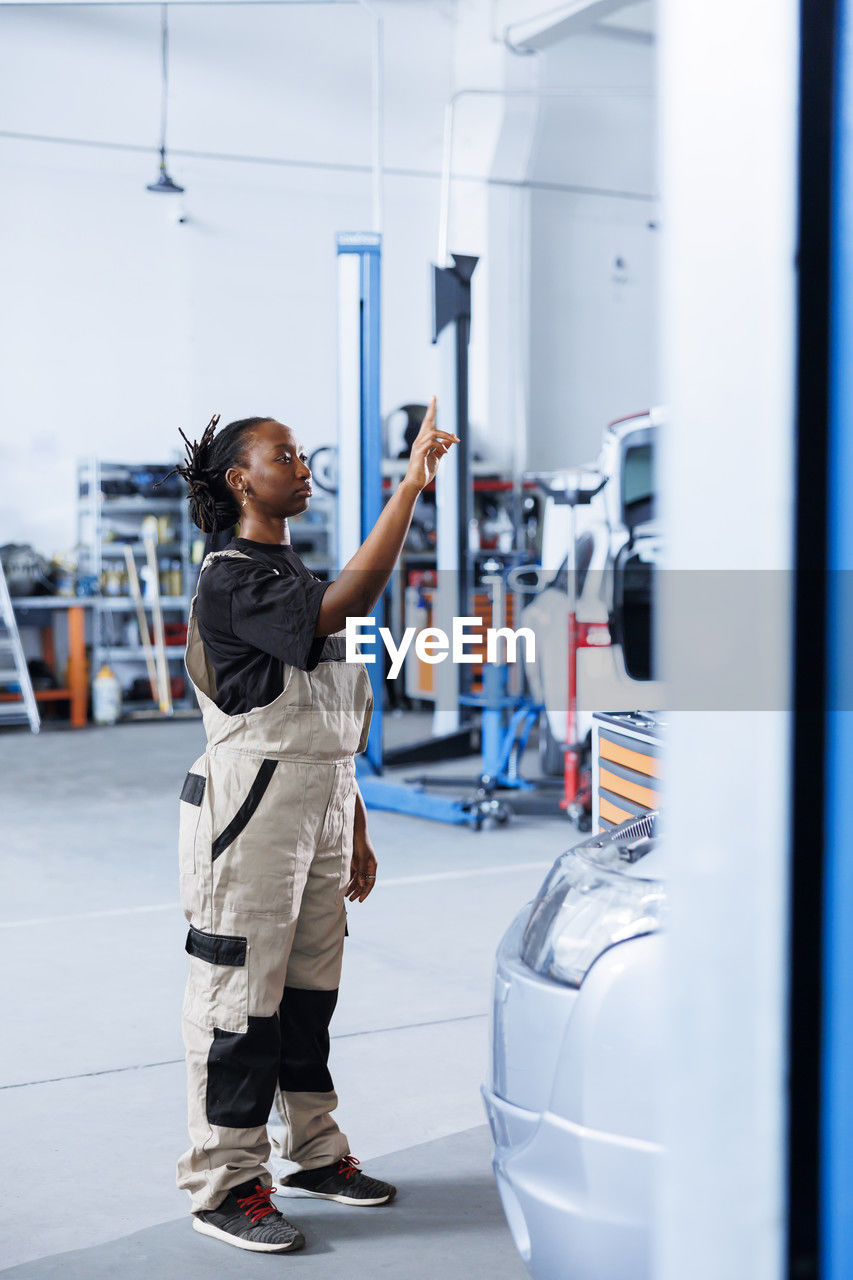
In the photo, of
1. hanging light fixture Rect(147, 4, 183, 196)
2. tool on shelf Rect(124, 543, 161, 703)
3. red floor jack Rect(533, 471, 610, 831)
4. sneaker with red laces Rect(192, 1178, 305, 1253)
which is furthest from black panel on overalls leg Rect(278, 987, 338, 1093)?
hanging light fixture Rect(147, 4, 183, 196)

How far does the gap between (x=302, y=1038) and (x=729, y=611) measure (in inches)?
76.3

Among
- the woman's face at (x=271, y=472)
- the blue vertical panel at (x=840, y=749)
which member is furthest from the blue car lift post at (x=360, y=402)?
the blue vertical panel at (x=840, y=749)

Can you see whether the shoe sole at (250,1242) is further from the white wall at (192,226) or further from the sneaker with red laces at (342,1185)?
the white wall at (192,226)

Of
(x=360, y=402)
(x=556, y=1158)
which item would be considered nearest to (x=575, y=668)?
(x=360, y=402)

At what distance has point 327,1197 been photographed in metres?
2.63

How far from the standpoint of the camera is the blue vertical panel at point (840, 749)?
35.0 inches

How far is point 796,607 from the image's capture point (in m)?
0.88

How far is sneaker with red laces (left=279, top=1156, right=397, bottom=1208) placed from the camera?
2.60 m

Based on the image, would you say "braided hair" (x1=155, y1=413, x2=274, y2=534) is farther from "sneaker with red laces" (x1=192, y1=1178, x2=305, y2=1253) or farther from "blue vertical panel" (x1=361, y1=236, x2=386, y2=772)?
"blue vertical panel" (x1=361, y1=236, x2=386, y2=772)

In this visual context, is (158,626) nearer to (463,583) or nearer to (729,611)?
(463,583)

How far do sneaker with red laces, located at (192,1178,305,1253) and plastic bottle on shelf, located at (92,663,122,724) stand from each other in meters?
8.12

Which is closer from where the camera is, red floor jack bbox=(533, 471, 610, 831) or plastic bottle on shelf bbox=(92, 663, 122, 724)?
red floor jack bbox=(533, 471, 610, 831)

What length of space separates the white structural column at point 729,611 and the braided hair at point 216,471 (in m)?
1.63

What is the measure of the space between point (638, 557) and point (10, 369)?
623cm
